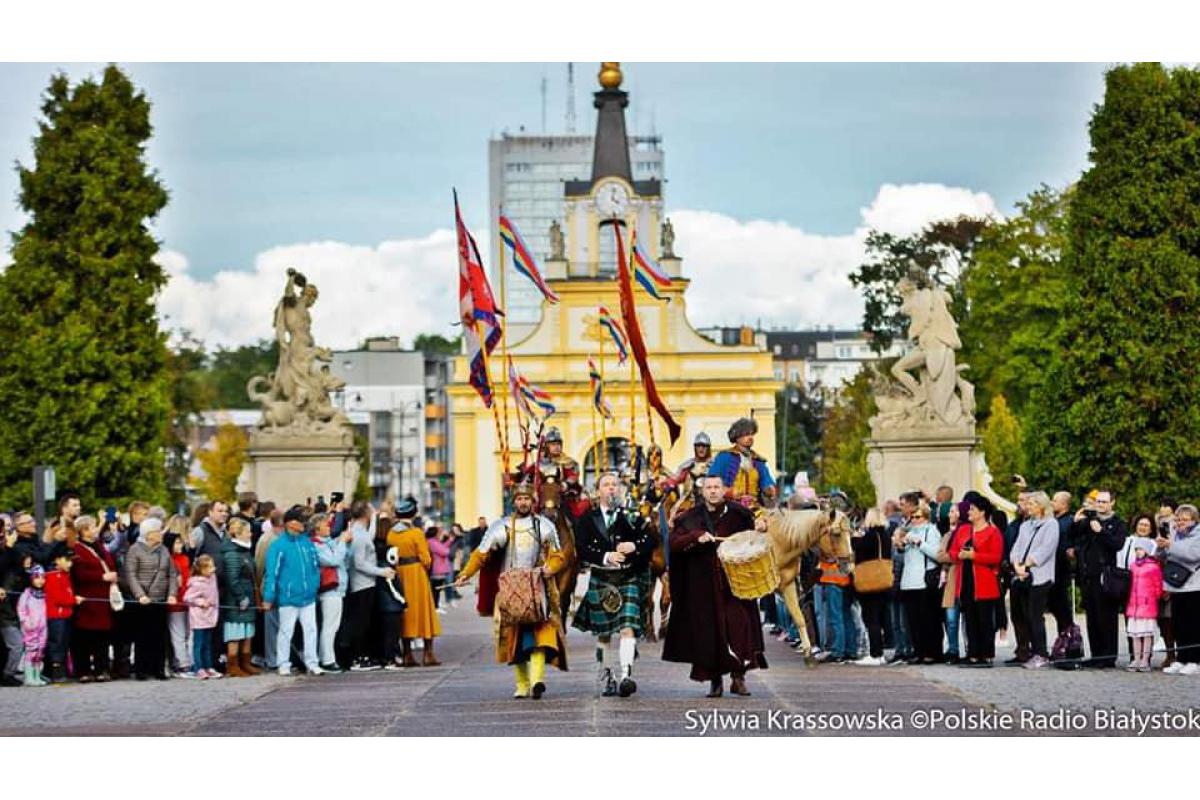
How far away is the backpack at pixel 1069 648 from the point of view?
854 inches

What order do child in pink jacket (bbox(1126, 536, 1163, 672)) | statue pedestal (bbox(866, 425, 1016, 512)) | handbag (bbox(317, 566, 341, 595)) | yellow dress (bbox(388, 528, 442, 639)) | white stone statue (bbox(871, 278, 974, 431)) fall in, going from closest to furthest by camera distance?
child in pink jacket (bbox(1126, 536, 1163, 672)) < handbag (bbox(317, 566, 341, 595)) < yellow dress (bbox(388, 528, 442, 639)) < statue pedestal (bbox(866, 425, 1016, 512)) < white stone statue (bbox(871, 278, 974, 431))

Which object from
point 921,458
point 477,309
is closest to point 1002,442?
point 921,458

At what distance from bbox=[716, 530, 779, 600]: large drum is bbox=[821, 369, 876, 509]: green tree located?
41.4 m

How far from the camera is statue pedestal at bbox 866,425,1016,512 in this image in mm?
37719

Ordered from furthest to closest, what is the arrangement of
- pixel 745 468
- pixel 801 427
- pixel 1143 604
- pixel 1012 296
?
pixel 801 427
pixel 1012 296
pixel 1143 604
pixel 745 468

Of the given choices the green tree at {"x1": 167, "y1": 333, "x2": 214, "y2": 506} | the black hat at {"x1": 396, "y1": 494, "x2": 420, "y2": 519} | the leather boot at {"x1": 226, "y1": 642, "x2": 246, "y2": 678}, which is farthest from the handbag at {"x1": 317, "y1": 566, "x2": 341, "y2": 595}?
the green tree at {"x1": 167, "y1": 333, "x2": 214, "y2": 506}

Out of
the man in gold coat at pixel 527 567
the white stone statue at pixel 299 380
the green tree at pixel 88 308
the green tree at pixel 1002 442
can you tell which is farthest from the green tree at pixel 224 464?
the man in gold coat at pixel 527 567

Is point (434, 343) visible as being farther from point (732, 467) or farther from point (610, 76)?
point (732, 467)

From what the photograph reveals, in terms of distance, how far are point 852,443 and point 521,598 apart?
55507 millimetres

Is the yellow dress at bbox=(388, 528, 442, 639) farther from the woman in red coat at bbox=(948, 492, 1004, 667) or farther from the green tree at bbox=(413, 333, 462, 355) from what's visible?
the green tree at bbox=(413, 333, 462, 355)

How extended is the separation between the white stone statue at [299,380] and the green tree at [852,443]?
2055 cm

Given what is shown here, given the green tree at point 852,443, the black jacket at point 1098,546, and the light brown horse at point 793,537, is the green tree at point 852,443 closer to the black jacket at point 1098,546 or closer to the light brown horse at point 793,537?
the black jacket at point 1098,546

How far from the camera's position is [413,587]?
23.8 meters
